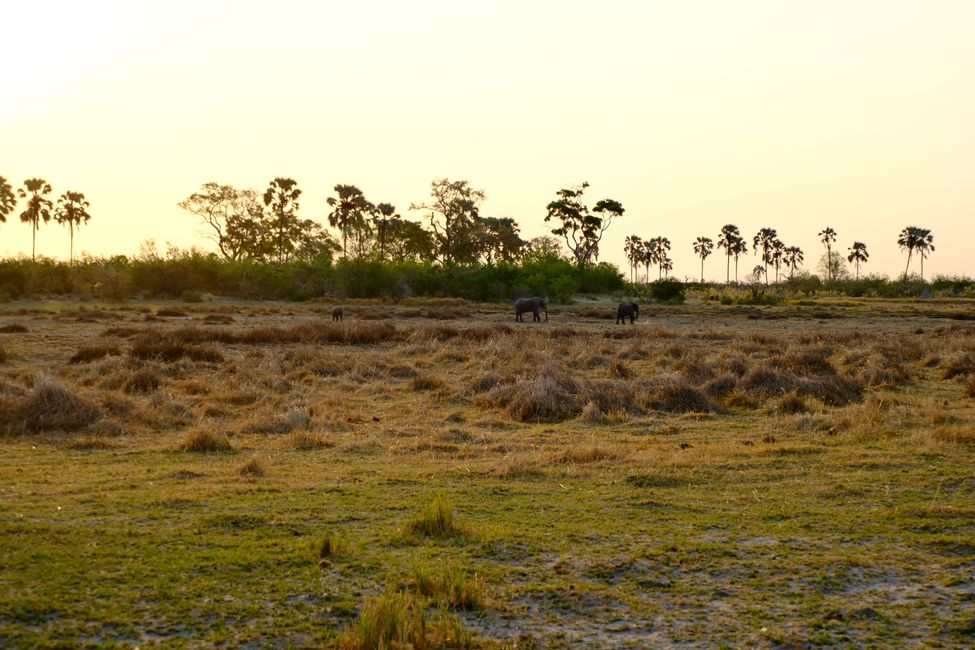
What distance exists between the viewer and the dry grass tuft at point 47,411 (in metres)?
13.4

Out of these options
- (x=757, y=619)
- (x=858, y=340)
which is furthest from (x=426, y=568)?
(x=858, y=340)

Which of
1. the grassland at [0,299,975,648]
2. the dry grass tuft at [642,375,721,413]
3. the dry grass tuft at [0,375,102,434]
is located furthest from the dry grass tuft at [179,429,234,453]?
the dry grass tuft at [642,375,721,413]

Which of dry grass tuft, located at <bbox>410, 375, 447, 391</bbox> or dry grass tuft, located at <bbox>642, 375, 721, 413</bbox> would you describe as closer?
dry grass tuft, located at <bbox>642, 375, 721, 413</bbox>

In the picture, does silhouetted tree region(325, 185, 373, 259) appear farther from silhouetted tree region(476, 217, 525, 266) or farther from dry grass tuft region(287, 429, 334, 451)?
dry grass tuft region(287, 429, 334, 451)

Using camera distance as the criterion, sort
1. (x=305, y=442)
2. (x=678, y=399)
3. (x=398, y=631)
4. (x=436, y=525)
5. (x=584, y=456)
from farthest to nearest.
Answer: (x=678, y=399) → (x=305, y=442) → (x=584, y=456) → (x=436, y=525) → (x=398, y=631)

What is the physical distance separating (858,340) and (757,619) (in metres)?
26.6

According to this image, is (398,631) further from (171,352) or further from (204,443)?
(171,352)

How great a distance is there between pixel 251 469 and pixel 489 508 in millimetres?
3114

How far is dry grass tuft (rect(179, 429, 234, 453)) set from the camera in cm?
1239

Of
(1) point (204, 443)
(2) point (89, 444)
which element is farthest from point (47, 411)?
(1) point (204, 443)

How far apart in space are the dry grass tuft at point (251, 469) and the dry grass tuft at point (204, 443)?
1639 millimetres

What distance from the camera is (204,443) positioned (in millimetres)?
12406

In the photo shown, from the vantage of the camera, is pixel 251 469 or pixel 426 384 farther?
pixel 426 384

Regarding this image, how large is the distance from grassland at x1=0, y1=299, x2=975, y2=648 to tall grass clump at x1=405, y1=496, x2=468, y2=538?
0.02 meters
